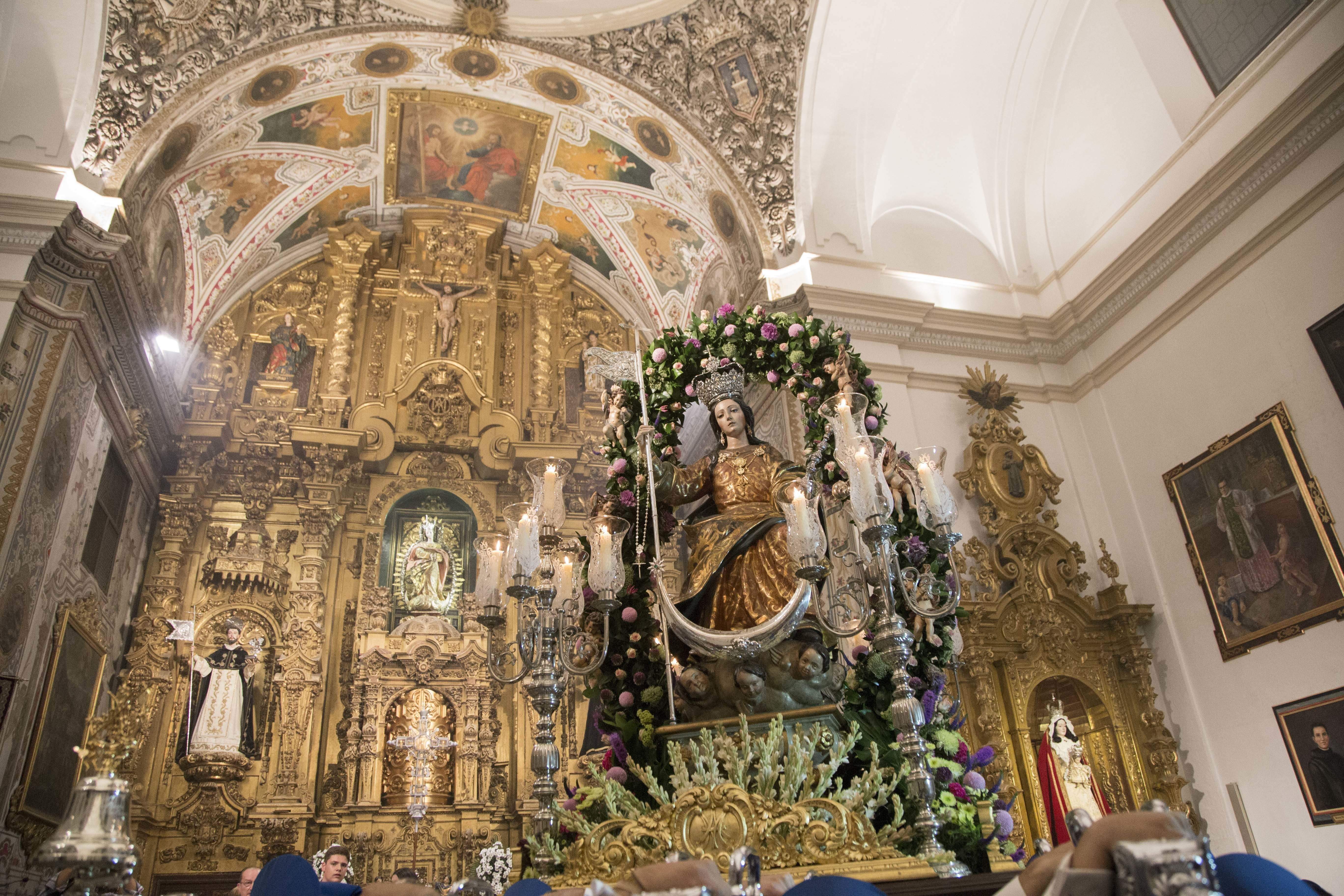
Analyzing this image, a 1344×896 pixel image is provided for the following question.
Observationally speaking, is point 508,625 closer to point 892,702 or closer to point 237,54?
point 237,54

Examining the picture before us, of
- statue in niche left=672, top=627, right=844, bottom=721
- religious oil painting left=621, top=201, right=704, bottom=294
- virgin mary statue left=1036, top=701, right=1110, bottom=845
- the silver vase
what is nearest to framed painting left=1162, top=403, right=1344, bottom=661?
virgin mary statue left=1036, top=701, right=1110, bottom=845

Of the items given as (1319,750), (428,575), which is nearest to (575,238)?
(428,575)

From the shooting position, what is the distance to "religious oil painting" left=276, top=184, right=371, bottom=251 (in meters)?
12.2

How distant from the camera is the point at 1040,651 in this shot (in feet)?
25.2

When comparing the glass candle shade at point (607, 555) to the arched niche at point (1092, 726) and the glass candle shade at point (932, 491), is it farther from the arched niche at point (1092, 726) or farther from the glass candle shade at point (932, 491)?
the arched niche at point (1092, 726)

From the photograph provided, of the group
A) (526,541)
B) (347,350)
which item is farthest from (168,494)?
(526,541)

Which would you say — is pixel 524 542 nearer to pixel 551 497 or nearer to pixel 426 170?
pixel 551 497

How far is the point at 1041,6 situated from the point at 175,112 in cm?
883

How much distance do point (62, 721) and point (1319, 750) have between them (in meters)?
9.97

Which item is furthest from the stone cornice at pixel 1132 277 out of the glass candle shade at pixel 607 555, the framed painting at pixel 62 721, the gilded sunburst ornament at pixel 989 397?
the framed painting at pixel 62 721

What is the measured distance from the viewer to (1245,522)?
7.03 meters

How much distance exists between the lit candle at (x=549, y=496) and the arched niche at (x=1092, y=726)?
Answer: 15.4 ft

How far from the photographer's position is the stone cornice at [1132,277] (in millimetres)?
6672

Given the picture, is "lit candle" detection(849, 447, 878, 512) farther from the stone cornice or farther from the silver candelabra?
the stone cornice
